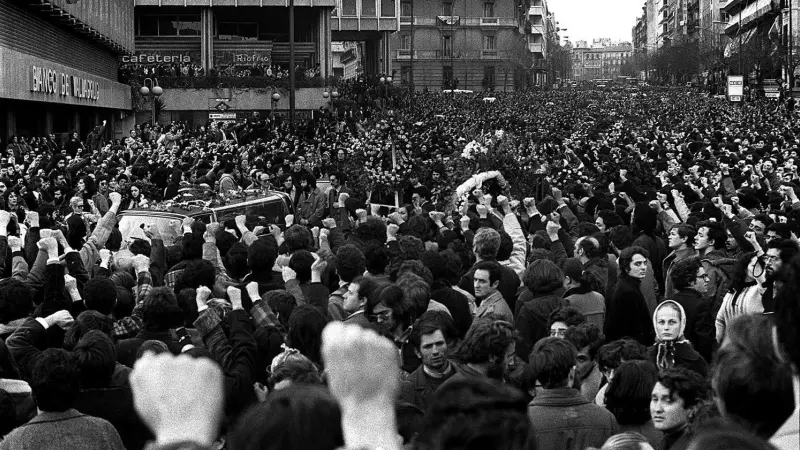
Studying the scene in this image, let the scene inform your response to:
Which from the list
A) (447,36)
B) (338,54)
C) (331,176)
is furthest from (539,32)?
(331,176)

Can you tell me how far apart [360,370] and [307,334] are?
3.18m

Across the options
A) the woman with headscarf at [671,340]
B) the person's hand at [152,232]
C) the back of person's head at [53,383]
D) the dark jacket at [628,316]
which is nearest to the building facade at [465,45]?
the person's hand at [152,232]

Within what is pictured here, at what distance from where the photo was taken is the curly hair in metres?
8.24

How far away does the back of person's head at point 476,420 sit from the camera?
115 inches

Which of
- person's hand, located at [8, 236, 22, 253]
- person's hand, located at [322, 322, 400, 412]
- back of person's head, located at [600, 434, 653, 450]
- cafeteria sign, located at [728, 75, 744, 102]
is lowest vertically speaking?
back of person's head, located at [600, 434, 653, 450]

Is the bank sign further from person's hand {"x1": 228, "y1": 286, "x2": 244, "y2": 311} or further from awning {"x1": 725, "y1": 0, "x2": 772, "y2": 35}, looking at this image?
awning {"x1": 725, "y1": 0, "x2": 772, "y2": 35}

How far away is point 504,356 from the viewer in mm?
6023

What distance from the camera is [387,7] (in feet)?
286

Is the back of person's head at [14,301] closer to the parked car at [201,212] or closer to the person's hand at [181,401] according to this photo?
the person's hand at [181,401]

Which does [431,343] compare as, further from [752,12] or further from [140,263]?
[752,12]

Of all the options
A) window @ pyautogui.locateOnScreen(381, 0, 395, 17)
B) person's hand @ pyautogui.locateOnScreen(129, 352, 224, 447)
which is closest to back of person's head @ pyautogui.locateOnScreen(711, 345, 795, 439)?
person's hand @ pyautogui.locateOnScreen(129, 352, 224, 447)

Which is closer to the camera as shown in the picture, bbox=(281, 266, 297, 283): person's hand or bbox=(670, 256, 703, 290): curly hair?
bbox=(670, 256, 703, 290): curly hair

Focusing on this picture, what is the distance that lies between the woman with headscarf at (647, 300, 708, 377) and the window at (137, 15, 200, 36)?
59.2m

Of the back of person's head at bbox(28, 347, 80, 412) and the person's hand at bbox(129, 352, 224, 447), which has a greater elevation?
the person's hand at bbox(129, 352, 224, 447)
